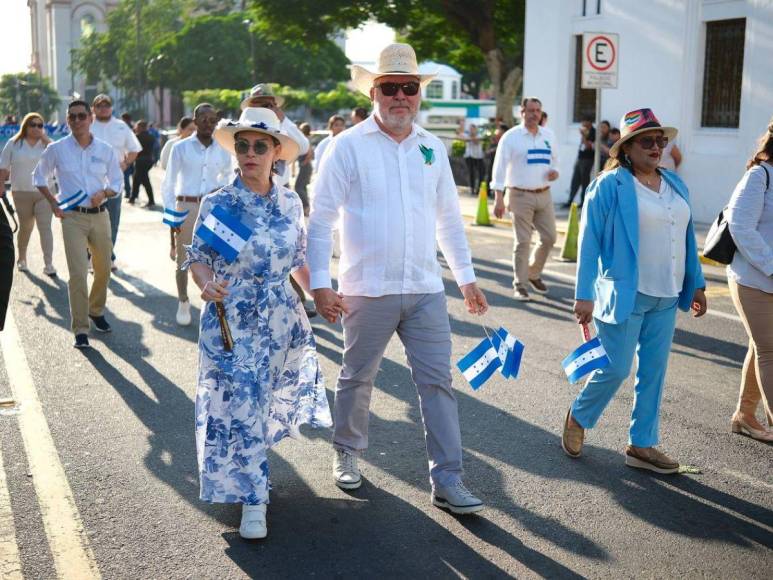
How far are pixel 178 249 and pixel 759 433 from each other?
556 cm

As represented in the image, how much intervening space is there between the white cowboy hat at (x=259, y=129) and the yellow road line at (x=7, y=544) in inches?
→ 79.2

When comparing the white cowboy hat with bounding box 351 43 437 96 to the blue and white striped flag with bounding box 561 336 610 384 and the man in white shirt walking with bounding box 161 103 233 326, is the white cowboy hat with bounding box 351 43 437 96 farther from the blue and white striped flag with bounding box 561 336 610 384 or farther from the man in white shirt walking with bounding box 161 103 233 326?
the man in white shirt walking with bounding box 161 103 233 326

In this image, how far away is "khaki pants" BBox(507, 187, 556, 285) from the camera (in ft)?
36.7

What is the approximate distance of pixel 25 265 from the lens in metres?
13.4

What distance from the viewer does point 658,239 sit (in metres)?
5.41

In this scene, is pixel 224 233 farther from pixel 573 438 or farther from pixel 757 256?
pixel 757 256

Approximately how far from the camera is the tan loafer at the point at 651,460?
5.54 meters

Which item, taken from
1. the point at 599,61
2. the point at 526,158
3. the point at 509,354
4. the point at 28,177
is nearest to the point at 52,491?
the point at 509,354

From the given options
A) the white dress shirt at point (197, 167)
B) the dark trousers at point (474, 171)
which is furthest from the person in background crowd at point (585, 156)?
the white dress shirt at point (197, 167)

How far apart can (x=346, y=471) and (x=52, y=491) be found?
4.83 ft

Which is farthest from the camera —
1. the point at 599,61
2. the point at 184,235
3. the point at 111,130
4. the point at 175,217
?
the point at 599,61

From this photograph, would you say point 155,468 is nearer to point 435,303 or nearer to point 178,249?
point 435,303

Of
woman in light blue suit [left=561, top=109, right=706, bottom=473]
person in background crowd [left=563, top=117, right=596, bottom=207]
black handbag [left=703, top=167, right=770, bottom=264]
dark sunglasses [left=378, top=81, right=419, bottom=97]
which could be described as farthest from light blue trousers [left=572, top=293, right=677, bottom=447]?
person in background crowd [left=563, top=117, right=596, bottom=207]

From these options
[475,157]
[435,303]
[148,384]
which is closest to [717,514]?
[435,303]
